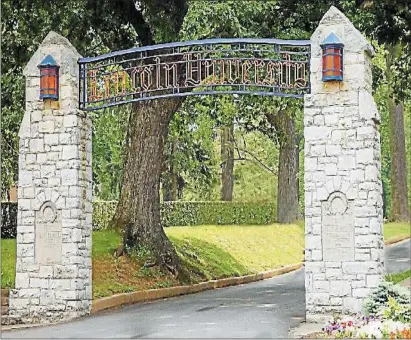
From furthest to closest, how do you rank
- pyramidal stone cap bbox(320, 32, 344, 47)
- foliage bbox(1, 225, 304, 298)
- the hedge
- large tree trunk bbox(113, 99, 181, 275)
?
the hedge
large tree trunk bbox(113, 99, 181, 275)
foliage bbox(1, 225, 304, 298)
pyramidal stone cap bbox(320, 32, 344, 47)

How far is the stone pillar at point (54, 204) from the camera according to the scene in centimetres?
1395

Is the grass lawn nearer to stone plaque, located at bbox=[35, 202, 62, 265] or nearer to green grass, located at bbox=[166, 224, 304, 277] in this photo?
green grass, located at bbox=[166, 224, 304, 277]

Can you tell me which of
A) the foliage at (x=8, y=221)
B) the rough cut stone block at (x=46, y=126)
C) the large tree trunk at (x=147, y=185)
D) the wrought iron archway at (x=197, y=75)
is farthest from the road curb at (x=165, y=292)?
Result: the foliage at (x=8, y=221)

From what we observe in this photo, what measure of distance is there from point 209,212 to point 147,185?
1339 centimetres

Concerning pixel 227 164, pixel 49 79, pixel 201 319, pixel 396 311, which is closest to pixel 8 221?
pixel 49 79

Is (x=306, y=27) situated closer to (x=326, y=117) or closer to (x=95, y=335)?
(x=326, y=117)

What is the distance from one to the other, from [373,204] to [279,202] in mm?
19914

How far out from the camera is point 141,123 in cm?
1917

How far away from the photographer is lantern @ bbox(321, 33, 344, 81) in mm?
12859

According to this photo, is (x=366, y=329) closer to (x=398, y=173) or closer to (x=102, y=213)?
(x=102, y=213)

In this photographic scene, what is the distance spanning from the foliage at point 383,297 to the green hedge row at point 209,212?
15531 millimetres

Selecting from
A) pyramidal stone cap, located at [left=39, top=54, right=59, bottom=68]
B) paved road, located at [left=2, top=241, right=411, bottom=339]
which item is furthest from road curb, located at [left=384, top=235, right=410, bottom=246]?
pyramidal stone cap, located at [left=39, top=54, right=59, bottom=68]

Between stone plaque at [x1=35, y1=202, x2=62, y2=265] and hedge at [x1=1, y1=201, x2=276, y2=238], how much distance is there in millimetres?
11377

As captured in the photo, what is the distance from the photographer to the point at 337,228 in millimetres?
12820
